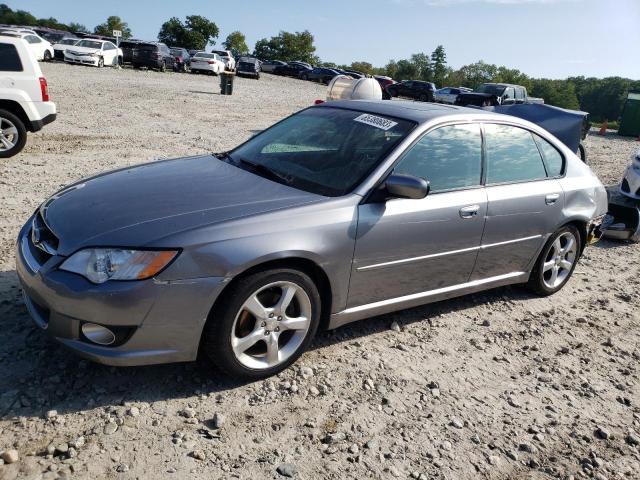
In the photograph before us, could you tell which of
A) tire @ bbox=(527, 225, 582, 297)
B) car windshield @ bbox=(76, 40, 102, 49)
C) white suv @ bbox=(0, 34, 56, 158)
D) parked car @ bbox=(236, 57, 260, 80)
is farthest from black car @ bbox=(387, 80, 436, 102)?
tire @ bbox=(527, 225, 582, 297)

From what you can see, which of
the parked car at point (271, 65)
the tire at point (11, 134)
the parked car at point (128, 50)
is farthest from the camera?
the parked car at point (271, 65)

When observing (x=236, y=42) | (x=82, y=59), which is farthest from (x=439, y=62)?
(x=82, y=59)

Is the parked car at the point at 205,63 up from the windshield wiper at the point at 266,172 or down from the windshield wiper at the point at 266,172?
down

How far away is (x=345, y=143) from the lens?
384 centimetres

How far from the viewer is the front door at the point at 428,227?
11.2 ft

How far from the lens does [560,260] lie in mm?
4902

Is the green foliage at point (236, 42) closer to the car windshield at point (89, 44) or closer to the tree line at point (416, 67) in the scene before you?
the tree line at point (416, 67)

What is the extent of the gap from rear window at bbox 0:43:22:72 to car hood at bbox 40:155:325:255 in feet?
17.9

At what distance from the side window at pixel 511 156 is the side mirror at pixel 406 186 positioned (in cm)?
101

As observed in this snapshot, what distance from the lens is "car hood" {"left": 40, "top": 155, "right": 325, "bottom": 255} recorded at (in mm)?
2828

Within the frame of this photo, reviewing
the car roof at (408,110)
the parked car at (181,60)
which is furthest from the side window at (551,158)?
the parked car at (181,60)

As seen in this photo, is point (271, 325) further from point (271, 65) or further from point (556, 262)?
point (271, 65)

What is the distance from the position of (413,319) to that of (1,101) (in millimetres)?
7116

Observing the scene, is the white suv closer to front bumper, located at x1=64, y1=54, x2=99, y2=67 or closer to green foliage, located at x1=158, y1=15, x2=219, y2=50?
front bumper, located at x1=64, y1=54, x2=99, y2=67
